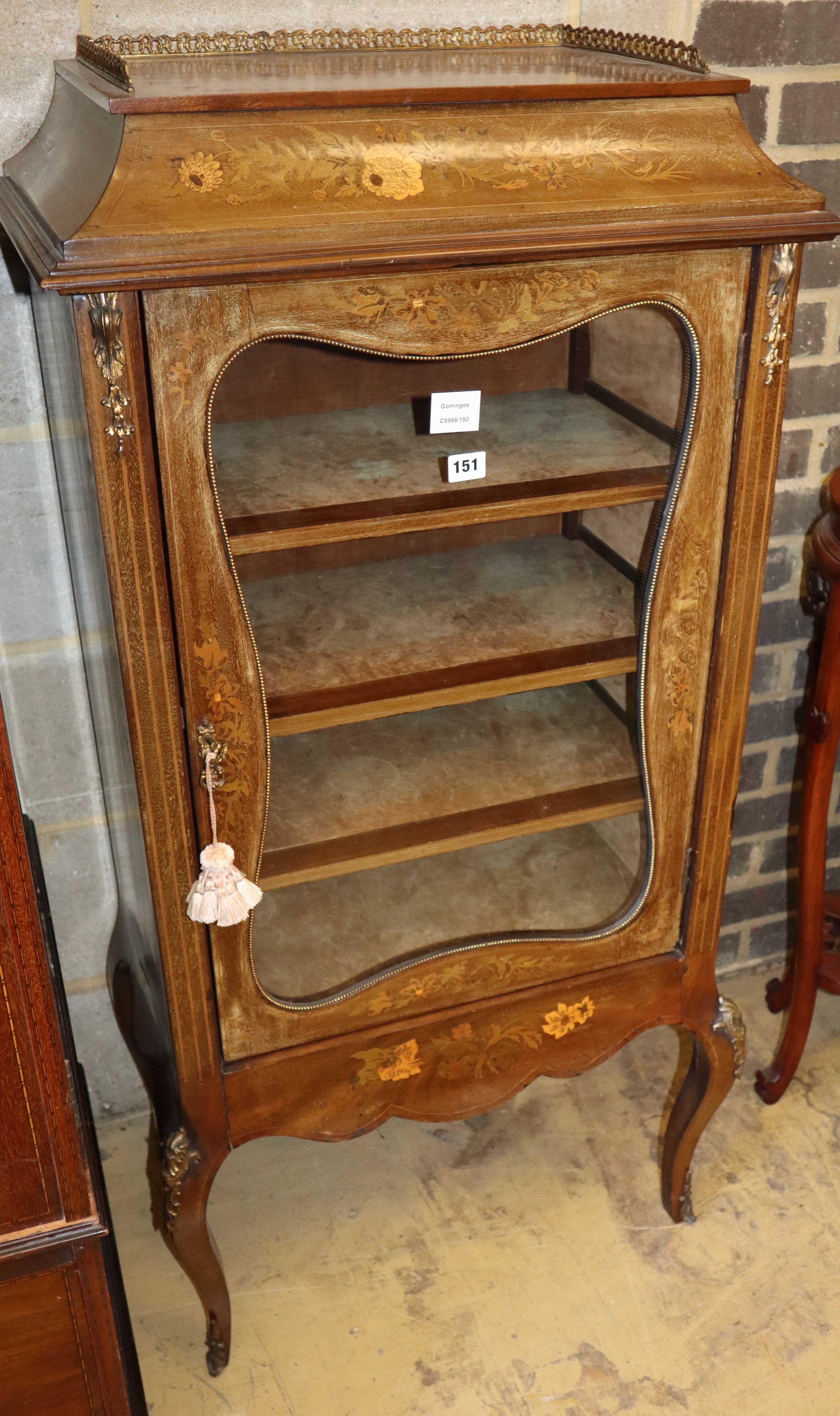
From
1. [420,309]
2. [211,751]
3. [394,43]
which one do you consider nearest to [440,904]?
[211,751]

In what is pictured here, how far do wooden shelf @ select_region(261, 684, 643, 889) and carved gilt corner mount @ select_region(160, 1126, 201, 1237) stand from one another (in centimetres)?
37

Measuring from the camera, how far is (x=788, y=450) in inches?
79.4

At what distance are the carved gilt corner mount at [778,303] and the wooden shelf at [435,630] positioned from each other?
31 centimetres

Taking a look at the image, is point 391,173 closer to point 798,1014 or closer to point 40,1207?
point 40,1207

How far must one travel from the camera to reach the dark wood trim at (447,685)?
1362 millimetres

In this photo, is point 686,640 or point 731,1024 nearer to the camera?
point 686,640

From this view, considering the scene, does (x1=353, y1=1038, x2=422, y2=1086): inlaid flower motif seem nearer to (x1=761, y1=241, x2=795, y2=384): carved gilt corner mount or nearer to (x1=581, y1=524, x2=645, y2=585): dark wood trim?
(x1=581, y1=524, x2=645, y2=585): dark wood trim

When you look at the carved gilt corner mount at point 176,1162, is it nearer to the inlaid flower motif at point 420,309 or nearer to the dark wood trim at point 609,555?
the dark wood trim at point 609,555

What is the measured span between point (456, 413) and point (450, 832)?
512mm

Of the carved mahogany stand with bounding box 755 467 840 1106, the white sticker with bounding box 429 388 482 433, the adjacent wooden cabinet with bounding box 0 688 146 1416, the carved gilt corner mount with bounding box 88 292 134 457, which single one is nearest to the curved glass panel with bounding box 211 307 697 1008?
the white sticker with bounding box 429 388 482 433

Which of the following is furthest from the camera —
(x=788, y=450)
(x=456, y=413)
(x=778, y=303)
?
(x=788, y=450)

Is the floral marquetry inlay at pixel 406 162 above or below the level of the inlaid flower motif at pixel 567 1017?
above

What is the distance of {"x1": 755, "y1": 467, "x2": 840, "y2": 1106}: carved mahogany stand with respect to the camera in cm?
185

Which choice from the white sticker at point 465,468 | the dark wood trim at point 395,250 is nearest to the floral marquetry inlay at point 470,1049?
the white sticker at point 465,468
